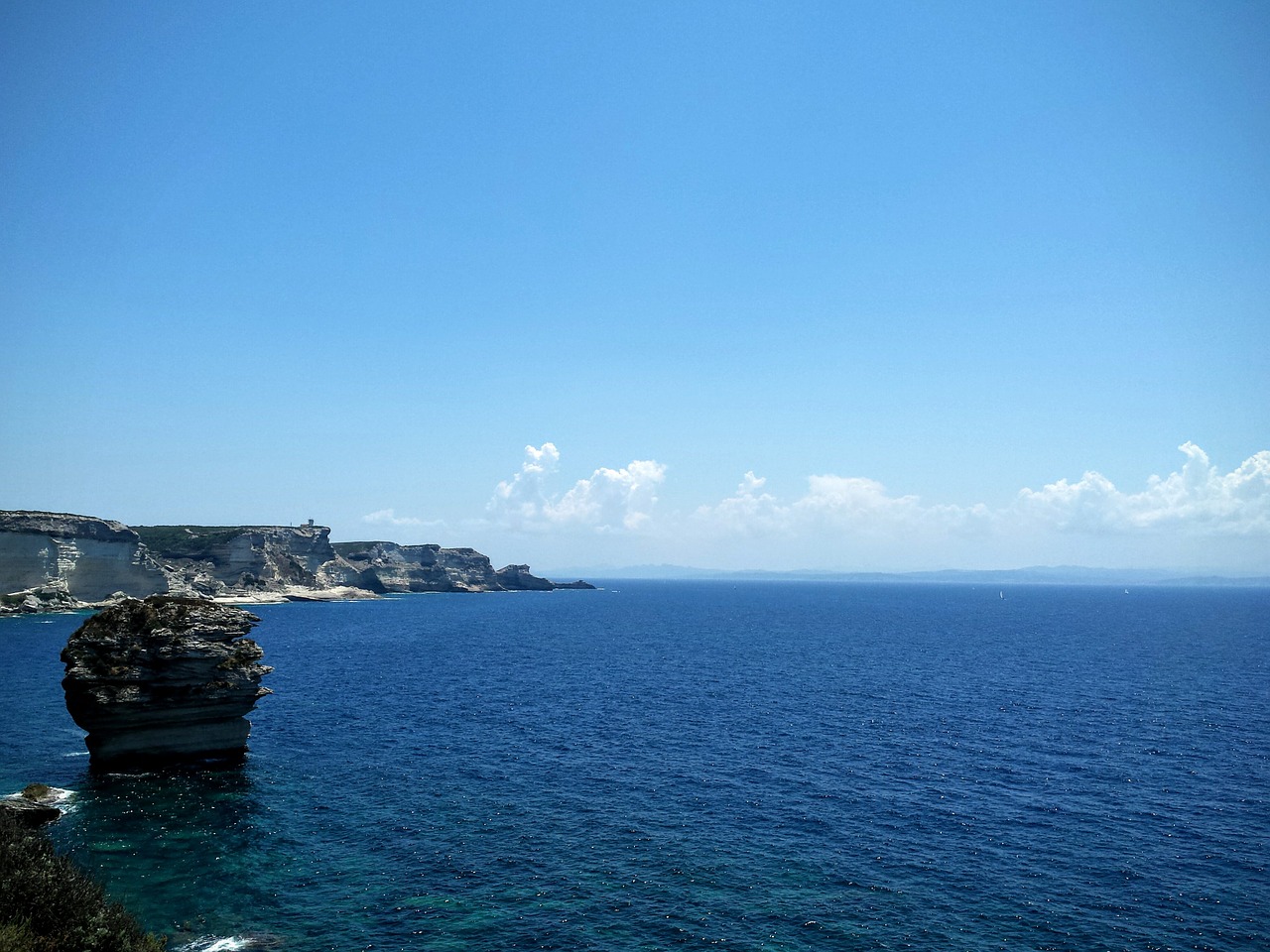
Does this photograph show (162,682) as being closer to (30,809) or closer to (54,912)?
(30,809)

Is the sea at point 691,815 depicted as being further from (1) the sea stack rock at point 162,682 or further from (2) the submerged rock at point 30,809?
(1) the sea stack rock at point 162,682

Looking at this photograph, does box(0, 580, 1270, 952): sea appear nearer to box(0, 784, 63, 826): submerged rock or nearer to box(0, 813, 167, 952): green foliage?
box(0, 784, 63, 826): submerged rock

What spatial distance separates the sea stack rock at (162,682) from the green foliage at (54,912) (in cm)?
2338

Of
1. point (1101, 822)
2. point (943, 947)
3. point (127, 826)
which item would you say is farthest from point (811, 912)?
point (127, 826)

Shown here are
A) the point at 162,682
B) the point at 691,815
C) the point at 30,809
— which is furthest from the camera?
the point at 162,682

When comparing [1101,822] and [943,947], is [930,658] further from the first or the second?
[943,947]

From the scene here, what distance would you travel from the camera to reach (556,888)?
3331 cm

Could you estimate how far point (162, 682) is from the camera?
48781 mm

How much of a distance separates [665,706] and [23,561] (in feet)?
439

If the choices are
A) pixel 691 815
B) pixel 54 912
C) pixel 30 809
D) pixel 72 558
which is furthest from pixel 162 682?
pixel 72 558

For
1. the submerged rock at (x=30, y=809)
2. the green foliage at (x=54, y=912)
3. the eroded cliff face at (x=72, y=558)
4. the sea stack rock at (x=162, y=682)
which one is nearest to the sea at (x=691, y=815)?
the submerged rock at (x=30, y=809)

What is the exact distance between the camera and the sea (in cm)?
3059

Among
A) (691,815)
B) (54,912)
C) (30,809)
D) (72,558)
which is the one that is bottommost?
(691,815)

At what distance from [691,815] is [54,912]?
29.2 m
